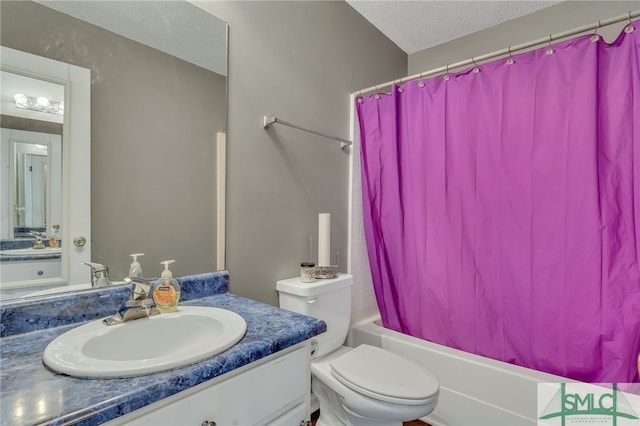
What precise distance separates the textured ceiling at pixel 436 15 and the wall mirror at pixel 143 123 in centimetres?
120

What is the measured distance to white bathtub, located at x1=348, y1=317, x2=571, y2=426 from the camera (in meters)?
1.41

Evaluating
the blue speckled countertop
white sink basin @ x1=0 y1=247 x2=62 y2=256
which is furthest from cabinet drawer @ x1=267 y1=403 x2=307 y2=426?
white sink basin @ x1=0 y1=247 x2=62 y2=256

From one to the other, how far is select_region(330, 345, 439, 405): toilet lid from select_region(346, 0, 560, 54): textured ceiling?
79.8 inches

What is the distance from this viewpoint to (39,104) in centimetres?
91

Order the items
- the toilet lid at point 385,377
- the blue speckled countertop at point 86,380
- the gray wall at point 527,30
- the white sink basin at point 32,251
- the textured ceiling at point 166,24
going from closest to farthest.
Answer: the blue speckled countertop at point 86,380, the white sink basin at point 32,251, the textured ceiling at point 166,24, the toilet lid at point 385,377, the gray wall at point 527,30

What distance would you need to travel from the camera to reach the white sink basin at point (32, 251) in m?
0.86

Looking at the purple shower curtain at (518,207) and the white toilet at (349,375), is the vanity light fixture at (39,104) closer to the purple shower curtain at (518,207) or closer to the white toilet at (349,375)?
the white toilet at (349,375)

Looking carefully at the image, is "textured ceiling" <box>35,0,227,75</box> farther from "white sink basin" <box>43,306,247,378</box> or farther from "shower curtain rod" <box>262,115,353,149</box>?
"white sink basin" <box>43,306,247,378</box>

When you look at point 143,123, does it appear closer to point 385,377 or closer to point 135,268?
point 135,268

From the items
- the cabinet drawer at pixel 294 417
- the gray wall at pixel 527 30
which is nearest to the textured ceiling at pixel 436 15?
the gray wall at pixel 527 30

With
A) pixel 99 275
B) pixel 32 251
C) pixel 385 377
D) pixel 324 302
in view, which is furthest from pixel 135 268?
pixel 385 377

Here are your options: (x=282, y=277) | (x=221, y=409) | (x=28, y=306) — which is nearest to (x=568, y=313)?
(x=282, y=277)

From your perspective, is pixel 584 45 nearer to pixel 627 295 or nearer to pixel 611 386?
pixel 627 295

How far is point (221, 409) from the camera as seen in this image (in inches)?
28.8
